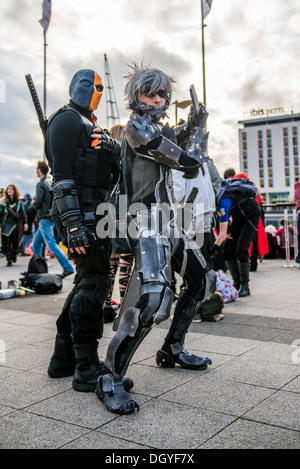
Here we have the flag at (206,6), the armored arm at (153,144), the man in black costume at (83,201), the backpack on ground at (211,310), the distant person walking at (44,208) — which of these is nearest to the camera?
the armored arm at (153,144)

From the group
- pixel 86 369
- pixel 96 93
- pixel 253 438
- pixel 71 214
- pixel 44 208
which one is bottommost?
pixel 253 438

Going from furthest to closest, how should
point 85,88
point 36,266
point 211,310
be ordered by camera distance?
point 36,266 → point 211,310 → point 85,88

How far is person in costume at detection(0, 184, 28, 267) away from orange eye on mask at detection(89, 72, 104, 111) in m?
9.26

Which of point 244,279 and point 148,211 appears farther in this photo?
point 244,279

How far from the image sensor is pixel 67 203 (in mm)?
2871

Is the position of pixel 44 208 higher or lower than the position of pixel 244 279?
higher

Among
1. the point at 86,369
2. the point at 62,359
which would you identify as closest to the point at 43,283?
the point at 62,359

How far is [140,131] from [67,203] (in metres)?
0.59

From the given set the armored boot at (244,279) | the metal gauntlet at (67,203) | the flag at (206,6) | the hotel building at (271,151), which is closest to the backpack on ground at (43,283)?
the armored boot at (244,279)

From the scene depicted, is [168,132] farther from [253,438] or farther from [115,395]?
[253,438]

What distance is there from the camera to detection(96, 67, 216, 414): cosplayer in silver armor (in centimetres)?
271

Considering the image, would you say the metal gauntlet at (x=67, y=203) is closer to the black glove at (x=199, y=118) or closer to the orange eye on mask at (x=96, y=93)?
the orange eye on mask at (x=96, y=93)

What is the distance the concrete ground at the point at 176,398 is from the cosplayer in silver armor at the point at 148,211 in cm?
22

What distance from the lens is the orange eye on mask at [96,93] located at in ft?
10.4
